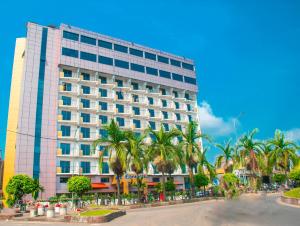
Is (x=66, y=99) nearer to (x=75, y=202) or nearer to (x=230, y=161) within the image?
(x=75, y=202)

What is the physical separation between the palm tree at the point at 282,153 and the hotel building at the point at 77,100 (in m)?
19.1

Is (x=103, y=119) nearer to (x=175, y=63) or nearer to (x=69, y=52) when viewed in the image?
(x=69, y=52)

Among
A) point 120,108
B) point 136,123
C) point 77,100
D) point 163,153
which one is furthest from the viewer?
point 136,123

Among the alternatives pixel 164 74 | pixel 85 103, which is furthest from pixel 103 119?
pixel 164 74

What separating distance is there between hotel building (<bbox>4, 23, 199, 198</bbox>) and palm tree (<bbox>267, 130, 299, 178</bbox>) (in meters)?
19.1

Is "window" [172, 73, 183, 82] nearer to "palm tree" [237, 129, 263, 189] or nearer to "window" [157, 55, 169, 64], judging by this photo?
"window" [157, 55, 169, 64]

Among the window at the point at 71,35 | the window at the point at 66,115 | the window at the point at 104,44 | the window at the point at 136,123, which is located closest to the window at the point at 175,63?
the window at the point at 104,44

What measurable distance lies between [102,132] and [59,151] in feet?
27.7

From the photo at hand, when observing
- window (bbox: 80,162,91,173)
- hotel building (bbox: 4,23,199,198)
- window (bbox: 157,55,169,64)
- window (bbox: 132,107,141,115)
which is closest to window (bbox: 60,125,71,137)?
hotel building (bbox: 4,23,199,198)

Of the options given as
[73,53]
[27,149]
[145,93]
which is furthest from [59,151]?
[145,93]

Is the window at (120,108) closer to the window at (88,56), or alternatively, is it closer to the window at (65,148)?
the window at (88,56)

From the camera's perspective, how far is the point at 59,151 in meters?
46.2

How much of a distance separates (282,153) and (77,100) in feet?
111

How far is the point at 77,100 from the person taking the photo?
51.0m
